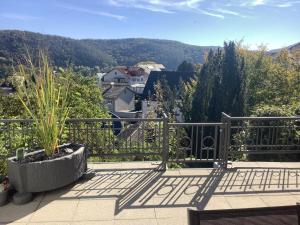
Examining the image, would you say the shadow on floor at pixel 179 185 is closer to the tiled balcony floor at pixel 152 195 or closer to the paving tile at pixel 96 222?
the tiled balcony floor at pixel 152 195

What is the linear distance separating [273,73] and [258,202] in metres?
14.3

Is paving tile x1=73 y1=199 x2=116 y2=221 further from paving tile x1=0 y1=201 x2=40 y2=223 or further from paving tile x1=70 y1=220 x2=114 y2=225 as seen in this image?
paving tile x1=0 y1=201 x2=40 y2=223

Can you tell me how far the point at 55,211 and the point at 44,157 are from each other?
2.92ft

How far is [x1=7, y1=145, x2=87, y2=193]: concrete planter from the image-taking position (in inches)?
158

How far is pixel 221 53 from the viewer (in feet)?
48.6

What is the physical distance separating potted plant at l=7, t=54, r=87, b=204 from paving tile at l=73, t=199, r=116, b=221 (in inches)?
19.9

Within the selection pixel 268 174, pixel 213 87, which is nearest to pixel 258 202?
pixel 268 174

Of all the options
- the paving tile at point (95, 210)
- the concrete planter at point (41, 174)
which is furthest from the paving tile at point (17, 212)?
the paving tile at point (95, 210)

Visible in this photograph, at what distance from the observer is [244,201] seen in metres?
4.06

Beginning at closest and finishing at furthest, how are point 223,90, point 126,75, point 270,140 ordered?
point 270,140 → point 223,90 → point 126,75

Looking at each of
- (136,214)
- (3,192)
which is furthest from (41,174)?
(136,214)

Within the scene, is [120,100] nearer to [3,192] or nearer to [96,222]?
[3,192]

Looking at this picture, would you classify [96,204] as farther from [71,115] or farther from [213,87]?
[213,87]

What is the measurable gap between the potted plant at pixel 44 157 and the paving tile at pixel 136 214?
40.0 inches
